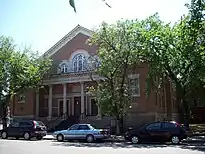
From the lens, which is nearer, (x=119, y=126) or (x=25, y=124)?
(x=25, y=124)

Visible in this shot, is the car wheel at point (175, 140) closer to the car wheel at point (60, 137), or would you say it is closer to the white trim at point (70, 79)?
→ the car wheel at point (60, 137)

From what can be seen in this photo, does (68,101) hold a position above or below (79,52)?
below

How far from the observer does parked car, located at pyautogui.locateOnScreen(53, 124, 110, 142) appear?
2266cm

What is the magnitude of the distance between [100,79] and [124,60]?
21.1ft

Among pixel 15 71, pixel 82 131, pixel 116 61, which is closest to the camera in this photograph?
pixel 82 131

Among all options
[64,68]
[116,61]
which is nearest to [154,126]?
[116,61]

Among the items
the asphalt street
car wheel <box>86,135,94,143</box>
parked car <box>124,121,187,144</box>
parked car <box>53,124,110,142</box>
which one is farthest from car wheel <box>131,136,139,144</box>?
the asphalt street

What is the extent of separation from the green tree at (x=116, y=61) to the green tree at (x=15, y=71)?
9653mm

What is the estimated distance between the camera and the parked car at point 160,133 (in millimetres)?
20422

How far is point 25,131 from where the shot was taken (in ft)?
85.8

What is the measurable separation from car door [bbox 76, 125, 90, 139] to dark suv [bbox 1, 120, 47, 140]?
4272 mm

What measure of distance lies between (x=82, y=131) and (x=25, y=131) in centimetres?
577

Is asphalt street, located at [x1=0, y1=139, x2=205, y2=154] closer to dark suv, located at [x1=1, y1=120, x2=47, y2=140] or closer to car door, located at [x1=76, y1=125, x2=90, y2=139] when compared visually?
car door, located at [x1=76, y1=125, x2=90, y2=139]

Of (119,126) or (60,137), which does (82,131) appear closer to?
(60,137)
